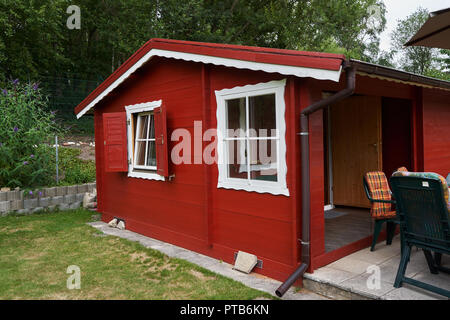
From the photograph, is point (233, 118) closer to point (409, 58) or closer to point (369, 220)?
point (369, 220)

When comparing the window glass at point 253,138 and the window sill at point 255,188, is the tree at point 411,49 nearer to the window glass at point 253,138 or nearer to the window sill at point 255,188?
the window glass at point 253,138

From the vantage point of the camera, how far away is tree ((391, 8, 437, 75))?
3234cm

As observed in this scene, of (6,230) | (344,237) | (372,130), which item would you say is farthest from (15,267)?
(372,130)

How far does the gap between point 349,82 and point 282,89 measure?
681mm

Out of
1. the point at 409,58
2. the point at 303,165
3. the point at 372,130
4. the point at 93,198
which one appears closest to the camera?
the point at 303,165

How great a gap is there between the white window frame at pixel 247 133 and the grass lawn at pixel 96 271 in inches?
40.6

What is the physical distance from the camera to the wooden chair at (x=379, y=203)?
4.21 meters

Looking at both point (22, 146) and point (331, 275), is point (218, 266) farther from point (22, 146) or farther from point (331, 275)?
point (22, 146)

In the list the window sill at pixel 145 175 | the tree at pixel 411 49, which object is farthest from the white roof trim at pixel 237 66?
the tree at pixel 411 49

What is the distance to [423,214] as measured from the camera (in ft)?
10.1

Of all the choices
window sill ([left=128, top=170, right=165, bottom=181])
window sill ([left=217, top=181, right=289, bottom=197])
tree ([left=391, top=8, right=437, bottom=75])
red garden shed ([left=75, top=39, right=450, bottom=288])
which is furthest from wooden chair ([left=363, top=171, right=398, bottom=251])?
tree ([left=391, top=8, right=437, bottom=75])

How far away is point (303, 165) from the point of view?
356 centimetres

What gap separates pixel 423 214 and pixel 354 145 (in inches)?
129

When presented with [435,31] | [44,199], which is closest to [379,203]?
[435,31]
